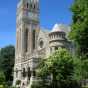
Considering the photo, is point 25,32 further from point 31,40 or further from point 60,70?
point 60,70

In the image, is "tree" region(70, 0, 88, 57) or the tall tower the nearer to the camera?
"tree" region(70, 0, 88, 57)

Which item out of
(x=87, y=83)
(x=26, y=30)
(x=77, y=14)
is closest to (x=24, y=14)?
(x=26, y=30)

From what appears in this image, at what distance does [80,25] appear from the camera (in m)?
26.2

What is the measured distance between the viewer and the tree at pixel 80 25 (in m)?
25.6

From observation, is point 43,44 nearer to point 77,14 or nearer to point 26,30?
point 26,30

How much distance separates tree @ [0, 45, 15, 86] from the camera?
8994cm

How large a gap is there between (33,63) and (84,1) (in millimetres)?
44325

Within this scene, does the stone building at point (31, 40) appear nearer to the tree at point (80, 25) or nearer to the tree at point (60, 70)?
the tree at point (60, 70)

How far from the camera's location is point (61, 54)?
178ft

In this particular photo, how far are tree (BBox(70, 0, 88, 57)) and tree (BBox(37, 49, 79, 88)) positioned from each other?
79.0 feet

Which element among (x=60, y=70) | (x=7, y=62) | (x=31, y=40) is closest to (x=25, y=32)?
(x=31, y=40)

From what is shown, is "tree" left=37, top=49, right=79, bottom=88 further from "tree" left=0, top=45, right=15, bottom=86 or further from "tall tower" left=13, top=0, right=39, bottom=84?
"tree" left=0, top=45, right=15, bottom=86

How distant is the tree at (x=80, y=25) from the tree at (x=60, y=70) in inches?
948

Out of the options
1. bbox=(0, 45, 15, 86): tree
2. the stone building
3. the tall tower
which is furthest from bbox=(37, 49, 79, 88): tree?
bbox=(0, 45, 15, 86): tree
